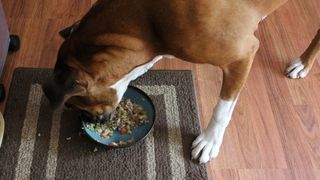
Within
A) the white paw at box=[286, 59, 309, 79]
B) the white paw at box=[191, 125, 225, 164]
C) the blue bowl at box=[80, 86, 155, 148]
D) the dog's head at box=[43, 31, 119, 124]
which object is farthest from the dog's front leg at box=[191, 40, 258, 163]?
the white paw at box=[286, 59, 309, 79]

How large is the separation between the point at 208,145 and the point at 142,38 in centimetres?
56

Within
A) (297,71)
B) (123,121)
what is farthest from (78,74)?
(297,71)

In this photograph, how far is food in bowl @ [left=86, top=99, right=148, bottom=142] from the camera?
157cm

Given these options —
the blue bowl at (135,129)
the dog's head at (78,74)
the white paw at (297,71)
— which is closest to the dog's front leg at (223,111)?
the blue bowl at (135,129)

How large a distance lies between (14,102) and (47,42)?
342 mm

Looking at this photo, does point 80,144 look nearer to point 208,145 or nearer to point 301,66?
point 208,145

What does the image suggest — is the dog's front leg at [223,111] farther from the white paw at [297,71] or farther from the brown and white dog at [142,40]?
the white paw at [297,71]

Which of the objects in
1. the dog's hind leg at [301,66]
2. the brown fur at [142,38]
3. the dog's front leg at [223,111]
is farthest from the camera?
the dog's hind leg at [301,66]

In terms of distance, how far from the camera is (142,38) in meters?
1.19

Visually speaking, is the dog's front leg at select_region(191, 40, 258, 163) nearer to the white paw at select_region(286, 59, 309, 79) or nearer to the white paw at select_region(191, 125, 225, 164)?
the white paw at select_region(191, 125, 225, 164)

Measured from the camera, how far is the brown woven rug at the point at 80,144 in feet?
5.03

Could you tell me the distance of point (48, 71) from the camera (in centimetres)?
179

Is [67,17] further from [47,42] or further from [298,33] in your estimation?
[298,33]

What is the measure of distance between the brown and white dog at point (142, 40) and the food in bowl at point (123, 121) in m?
0.29
